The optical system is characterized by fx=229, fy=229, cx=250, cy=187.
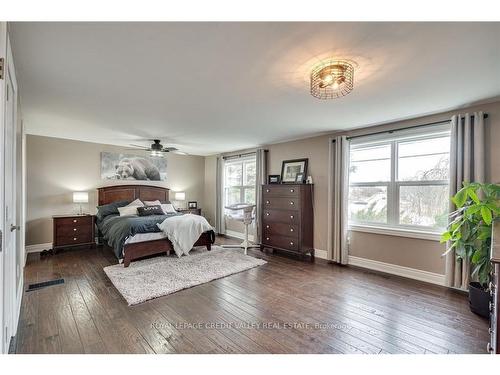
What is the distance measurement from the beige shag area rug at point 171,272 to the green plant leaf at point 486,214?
2842mm

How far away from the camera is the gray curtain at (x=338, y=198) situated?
3.87 metres

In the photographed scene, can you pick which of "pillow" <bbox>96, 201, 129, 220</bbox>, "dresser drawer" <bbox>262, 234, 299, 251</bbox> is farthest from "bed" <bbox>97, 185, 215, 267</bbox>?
"dresser drawer" <bbox>262, 234, 299, 251</bbox>

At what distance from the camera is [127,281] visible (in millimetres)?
3012

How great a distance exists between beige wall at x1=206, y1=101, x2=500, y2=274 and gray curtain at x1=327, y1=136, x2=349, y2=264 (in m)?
0.17

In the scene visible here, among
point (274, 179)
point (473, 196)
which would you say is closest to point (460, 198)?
point (473, 196)

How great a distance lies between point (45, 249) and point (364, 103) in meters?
6.04

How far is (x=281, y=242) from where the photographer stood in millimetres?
4398

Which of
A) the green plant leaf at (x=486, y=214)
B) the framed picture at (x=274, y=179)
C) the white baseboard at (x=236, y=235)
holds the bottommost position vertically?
the white baseboard at (x=236, y=235)

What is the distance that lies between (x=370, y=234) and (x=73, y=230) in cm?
544

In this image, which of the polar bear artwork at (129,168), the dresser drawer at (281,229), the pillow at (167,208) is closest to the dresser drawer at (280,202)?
the dresser drawer at (281,229)

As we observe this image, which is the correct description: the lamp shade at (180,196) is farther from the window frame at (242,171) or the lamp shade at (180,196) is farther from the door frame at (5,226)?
the door frame at (5,226)

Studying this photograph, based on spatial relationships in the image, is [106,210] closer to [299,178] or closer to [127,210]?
[127,210]

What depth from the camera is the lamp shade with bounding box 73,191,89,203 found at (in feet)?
14.9
